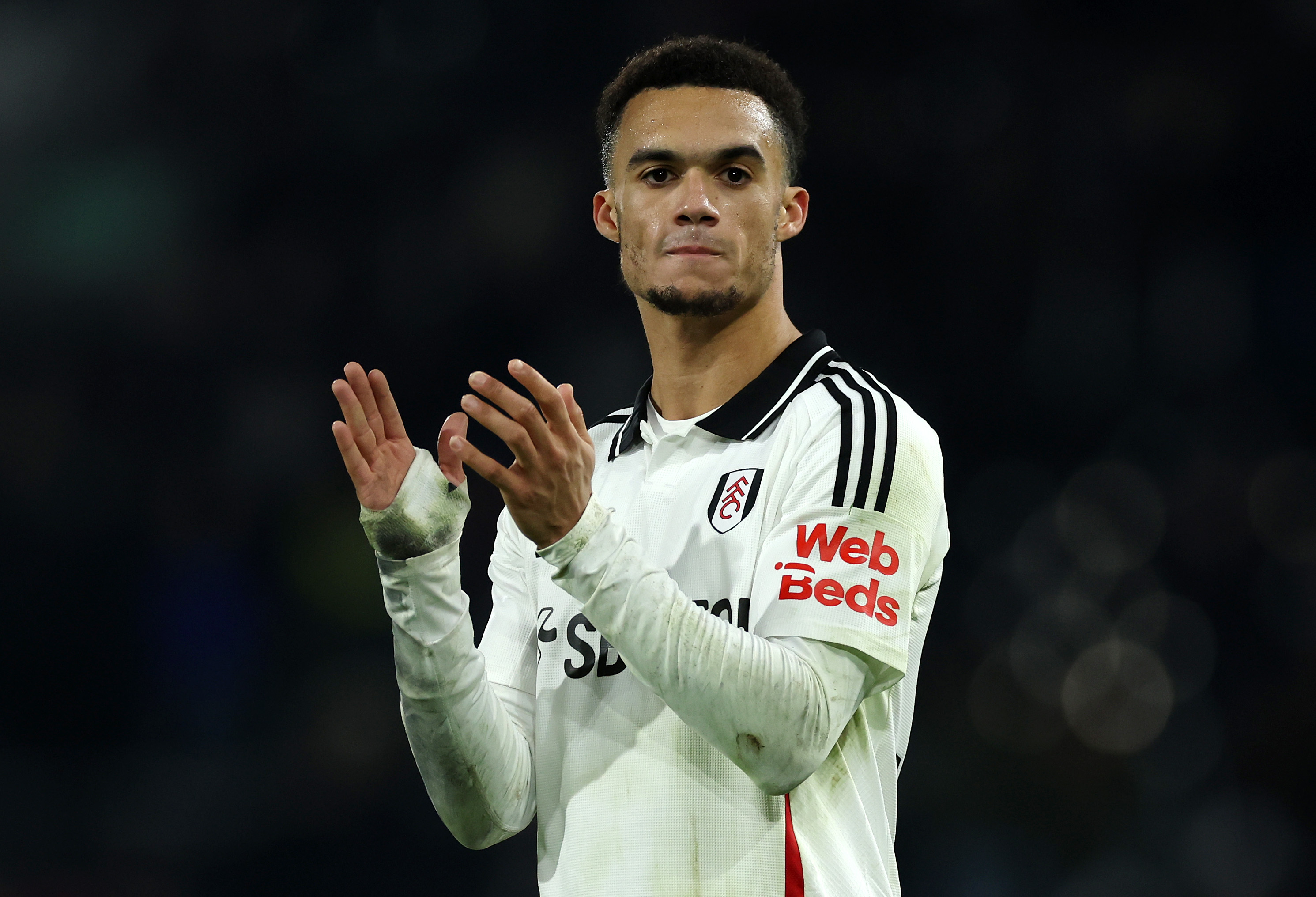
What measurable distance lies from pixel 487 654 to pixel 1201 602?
12.2ft

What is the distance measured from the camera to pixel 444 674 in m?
2.00

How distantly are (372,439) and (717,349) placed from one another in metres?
0.67

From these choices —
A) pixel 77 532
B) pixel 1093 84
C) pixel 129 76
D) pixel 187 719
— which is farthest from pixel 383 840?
pixel 1093 84

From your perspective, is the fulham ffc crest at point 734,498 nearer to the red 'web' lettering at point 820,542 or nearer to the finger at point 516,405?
the red 'web' lettering at point 820,542

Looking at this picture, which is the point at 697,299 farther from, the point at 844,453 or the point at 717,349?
the point at 844,453

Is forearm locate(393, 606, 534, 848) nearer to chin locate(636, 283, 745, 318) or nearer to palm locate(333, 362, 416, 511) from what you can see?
palm locate(333, 362, 416, 511)

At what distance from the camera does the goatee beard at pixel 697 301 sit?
88.0 inches

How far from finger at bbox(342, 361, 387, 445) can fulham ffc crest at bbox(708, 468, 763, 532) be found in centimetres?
54

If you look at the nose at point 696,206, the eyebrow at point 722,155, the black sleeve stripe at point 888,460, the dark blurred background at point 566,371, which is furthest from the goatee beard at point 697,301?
the dark blurred background at point 566,371

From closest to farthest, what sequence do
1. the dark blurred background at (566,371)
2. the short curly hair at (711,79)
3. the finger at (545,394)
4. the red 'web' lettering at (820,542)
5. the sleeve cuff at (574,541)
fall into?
the finger at (545,394)
the sleeve cuff at (574,541)
the red 'web' lettering at (820,542)
the short curly hair at (711,79)
the dark blurred background at (566,371)

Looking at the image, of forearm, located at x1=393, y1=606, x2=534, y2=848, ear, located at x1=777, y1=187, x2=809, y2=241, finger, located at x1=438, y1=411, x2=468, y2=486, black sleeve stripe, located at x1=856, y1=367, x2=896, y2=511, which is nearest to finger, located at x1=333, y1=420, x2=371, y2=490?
finger, located at x1=438, y1=411, x2=468, y2=486

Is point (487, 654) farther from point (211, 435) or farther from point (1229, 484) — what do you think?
point (1229, 484)

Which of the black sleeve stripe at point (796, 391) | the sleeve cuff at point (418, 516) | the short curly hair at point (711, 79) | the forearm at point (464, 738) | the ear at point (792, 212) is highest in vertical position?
the short curly hair at point (711, 79)

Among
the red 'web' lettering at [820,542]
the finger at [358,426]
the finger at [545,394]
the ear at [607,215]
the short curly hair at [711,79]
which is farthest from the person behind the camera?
the ear at [607,215]
